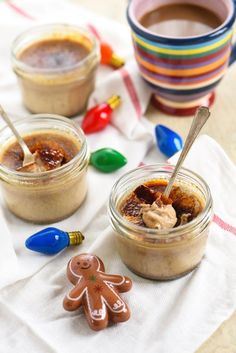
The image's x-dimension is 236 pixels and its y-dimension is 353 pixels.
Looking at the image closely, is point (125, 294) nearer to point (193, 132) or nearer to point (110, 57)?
point (193, 132)

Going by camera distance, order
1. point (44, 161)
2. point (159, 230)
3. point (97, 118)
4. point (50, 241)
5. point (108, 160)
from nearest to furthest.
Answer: point (159, 230), point (50, 241), point (44, 161), point (108, 160), point (97, 118)

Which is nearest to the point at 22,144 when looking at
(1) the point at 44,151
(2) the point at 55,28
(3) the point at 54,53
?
(1) the point at 44,151

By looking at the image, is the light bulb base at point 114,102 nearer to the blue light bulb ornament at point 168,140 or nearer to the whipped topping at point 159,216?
the blue light bulb ornament at point 168,140

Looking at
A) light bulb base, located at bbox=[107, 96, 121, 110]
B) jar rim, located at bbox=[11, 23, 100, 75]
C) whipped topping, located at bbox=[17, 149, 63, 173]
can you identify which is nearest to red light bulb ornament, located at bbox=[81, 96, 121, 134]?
light bulb base, located at bbox=[107, 96, 121, 110]

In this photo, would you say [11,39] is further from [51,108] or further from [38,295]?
[38,295]

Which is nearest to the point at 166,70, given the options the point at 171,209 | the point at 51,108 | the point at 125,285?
the point at 51,108

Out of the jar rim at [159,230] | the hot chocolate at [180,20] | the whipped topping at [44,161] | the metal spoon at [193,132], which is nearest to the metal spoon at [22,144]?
the whipped topping at [44,161]
